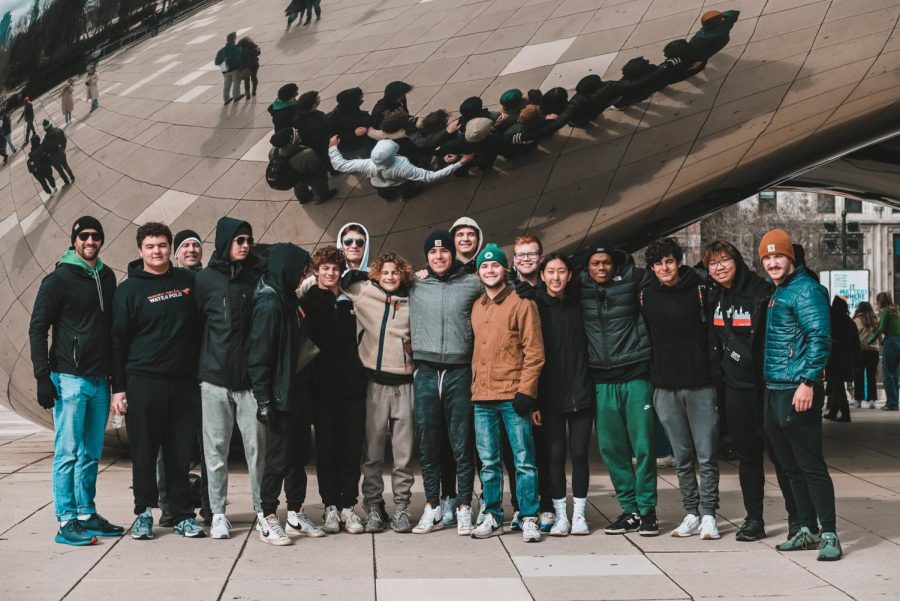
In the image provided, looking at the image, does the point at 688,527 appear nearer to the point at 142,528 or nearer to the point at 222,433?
the point at 222,433

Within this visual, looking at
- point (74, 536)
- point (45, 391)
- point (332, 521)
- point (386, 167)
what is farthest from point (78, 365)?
point (386, 167)

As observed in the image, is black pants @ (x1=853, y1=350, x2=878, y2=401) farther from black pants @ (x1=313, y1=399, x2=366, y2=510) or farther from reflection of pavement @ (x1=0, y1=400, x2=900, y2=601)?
black pants @ (x1=313, y1=399, x2=366, y2=510)

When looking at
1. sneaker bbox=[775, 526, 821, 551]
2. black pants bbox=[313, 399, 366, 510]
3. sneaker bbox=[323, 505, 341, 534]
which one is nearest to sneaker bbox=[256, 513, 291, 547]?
sneaker bbox=[323, 505, 341, 534]

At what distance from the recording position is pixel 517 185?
7.10 m

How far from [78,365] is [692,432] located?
3444 millimetres

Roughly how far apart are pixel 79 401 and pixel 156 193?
6.00 ft

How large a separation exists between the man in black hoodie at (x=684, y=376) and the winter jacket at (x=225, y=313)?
7.45 ft

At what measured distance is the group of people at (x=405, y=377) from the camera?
6004 mm

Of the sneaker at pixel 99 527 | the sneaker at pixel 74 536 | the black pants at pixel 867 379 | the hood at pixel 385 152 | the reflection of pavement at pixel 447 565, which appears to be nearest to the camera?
the reflection of pavement at pixel 447 565

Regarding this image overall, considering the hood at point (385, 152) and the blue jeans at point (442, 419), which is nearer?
the blue jeans at point (442, 419)

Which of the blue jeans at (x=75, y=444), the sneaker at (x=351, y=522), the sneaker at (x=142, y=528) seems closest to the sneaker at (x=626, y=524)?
the sneaker at (x=351, y=522)

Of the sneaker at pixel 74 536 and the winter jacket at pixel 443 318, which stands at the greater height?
the winter jacket at pixel 443 318

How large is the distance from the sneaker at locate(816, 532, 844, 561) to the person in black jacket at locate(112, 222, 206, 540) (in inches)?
130

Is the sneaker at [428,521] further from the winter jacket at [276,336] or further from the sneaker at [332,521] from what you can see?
the winter jacket at [276,336]
